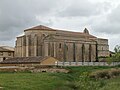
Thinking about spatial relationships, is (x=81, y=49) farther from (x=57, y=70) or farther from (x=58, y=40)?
(x=57, y=70)

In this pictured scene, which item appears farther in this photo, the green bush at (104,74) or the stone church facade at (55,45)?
the stone church facade at (55,45)

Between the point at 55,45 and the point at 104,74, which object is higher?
the point at 55,45

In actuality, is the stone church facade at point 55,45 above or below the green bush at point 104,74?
above

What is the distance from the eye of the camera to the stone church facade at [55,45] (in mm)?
91256

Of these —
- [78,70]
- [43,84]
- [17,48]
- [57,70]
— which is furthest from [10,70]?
[17,48]

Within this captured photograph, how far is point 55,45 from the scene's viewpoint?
3553 inches

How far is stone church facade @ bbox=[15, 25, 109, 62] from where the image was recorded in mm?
91256

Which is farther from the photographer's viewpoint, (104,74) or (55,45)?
(55,45)

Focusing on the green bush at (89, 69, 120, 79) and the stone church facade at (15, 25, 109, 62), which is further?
the stone church facade at (15, 25, 109, 62)

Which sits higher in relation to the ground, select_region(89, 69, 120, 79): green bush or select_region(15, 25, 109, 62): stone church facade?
select_region(15, 25, 109, 62): stone church facade

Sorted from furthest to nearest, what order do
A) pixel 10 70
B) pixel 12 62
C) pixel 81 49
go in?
pixel 81 49 < pixel 12 62 < pixel 10 70

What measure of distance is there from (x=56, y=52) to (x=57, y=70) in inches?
1047

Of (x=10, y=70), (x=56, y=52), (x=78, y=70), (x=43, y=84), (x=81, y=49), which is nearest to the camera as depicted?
(x=43, y=84)

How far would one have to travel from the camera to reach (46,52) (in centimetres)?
9144
